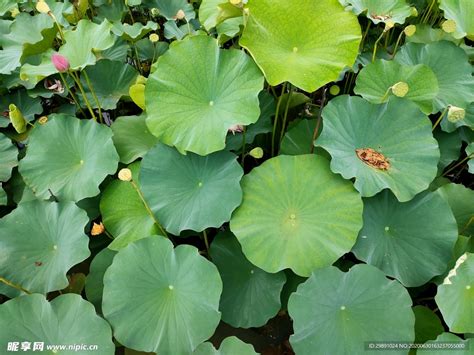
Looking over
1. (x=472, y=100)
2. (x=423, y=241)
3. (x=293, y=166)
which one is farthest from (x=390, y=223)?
(x=472, y=100)

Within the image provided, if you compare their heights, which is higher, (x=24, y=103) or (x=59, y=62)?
(x=59, y=62)

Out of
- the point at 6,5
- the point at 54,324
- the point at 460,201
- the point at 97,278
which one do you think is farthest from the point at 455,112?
the point at 6,5

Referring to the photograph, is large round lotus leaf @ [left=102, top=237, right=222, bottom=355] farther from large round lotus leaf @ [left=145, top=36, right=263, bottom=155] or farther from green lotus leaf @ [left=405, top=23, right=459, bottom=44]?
green lotus leaf @ [left=405, top=23, right=459, bottom=44]

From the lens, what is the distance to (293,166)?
4.48 feet

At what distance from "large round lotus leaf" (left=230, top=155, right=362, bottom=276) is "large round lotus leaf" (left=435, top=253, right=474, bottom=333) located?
290 millimetres

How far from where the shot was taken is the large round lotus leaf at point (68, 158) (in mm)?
1438

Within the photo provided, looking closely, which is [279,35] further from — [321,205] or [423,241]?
[423,241]

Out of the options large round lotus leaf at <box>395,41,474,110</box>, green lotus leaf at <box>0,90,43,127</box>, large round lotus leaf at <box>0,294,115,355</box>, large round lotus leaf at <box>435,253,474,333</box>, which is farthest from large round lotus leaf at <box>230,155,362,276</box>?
green lotus leaf at <box>0,90,43,127</box>

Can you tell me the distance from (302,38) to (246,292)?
0.92 metres

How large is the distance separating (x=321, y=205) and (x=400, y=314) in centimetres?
40

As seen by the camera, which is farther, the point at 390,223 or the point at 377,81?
the point at 377,81

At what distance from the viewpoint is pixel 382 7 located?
1.84m

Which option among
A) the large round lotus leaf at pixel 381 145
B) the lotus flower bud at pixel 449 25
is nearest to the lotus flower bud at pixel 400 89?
the large round lotus leaf at pixel 381 145

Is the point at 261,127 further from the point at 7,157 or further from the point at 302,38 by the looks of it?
the point at 7,157
